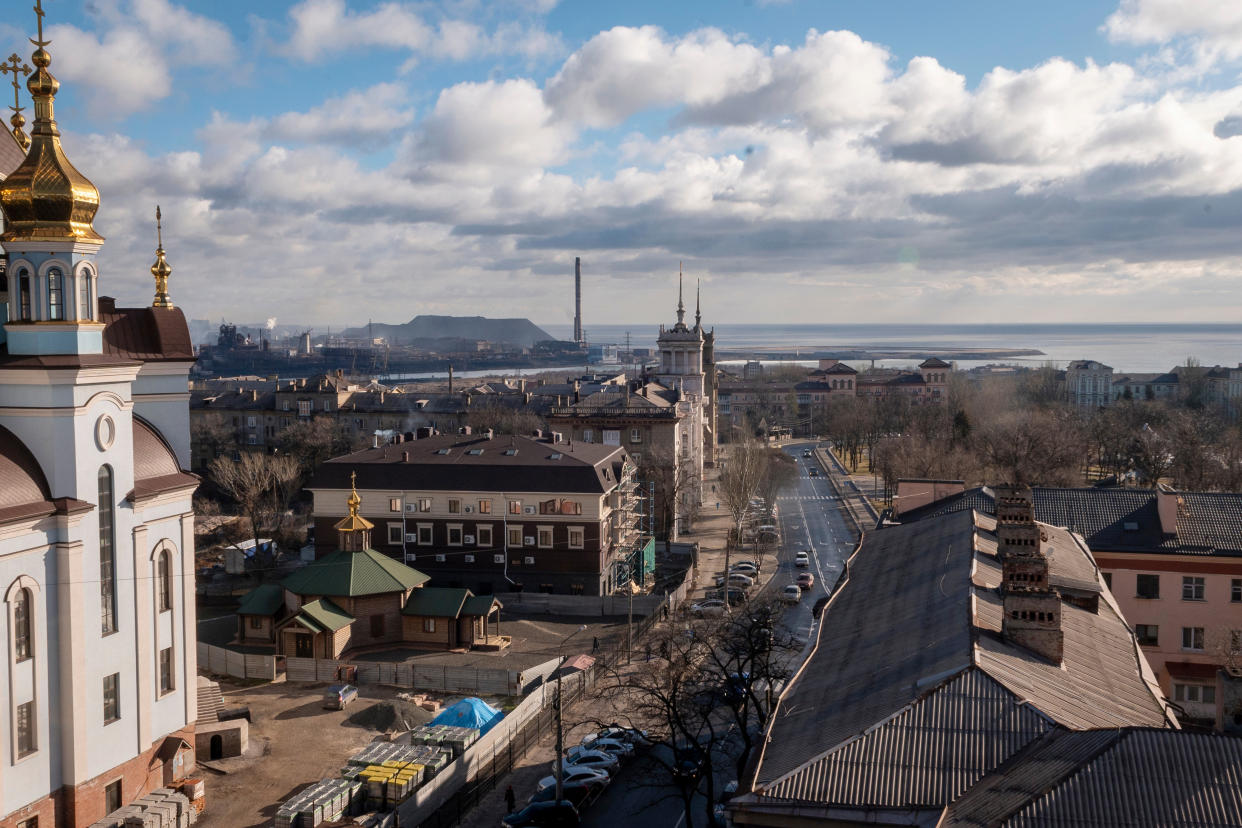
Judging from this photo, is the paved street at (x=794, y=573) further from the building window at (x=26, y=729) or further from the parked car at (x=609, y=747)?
the building window at (x=26, y=729)

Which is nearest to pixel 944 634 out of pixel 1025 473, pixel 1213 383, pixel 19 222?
pixel 19 222

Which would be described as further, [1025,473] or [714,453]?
[714,453]

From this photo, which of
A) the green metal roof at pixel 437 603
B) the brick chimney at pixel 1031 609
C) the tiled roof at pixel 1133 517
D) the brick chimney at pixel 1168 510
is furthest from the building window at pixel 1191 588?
the green metal roof at pixel 437 603

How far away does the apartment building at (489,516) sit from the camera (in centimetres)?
4900

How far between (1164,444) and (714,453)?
3817 cm

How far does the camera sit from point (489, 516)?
49594mm

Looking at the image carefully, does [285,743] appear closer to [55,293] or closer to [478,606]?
[478,606]

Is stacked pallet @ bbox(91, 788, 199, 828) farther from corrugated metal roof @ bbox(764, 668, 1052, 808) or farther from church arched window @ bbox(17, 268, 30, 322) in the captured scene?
corrugated metal roof @ bbox(764, 668, 1052, 808)

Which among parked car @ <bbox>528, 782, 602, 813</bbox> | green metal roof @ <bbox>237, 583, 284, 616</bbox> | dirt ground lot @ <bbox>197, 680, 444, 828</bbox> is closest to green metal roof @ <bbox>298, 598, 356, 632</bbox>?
green metal roof @ <bbox>237, 583, 284, 616</bbox>

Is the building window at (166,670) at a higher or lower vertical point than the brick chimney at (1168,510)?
lower

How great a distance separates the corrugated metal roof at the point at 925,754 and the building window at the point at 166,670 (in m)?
17.7

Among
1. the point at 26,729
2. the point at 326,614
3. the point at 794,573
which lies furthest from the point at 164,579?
the point at 794,573

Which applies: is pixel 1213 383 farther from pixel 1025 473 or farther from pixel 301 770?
pixel 301 770

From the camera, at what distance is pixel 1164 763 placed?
13.1 meters
